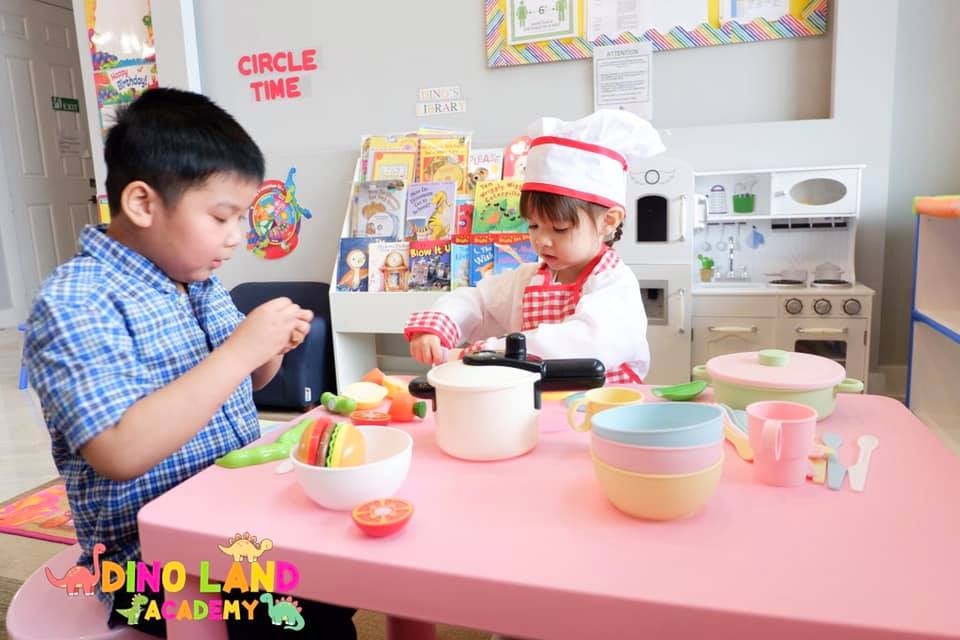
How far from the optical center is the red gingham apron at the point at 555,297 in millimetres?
1281

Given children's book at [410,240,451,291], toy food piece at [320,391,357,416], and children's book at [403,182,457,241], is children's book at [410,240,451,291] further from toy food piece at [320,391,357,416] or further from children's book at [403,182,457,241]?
toy food piece at [320,391,357,416]

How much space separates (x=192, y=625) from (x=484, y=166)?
257 centimetres

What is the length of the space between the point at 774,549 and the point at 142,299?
2.48ft

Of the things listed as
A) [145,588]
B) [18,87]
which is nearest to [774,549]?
[145,588]

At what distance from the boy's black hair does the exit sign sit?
5514mm

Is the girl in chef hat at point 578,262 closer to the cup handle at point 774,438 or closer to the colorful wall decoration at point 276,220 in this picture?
the cup handle at point 774,438

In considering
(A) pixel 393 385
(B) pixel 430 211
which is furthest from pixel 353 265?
(A) pixel 393 385

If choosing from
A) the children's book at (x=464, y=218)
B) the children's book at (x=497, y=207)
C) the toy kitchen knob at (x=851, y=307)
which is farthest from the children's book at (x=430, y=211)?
the toy kitchen knob at (x=851, y=307)

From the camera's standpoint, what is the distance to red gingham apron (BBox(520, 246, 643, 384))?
4.20 ft

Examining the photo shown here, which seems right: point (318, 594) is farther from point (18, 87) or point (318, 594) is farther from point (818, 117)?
point (18, 87)

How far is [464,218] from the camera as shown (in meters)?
2.94

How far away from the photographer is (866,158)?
270cm

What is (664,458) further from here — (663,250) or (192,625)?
(663,250)

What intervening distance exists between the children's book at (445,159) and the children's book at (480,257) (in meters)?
0.31
